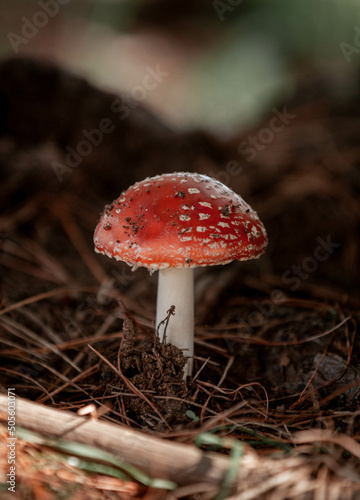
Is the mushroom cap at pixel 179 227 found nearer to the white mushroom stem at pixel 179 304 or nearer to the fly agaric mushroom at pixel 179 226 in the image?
the fly agaric mushroom at pixel 179 226

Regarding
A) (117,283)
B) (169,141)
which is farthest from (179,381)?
(169,141)

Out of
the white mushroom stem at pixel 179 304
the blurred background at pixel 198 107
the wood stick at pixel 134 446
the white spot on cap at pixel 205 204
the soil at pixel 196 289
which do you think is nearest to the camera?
the wood stick at pixel 134 446

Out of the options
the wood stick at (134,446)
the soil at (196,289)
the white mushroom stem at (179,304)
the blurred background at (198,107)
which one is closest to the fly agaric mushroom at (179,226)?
the white mushroom stem at (179,304)

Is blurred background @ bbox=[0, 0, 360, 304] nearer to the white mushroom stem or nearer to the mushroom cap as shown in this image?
the white mushroom stem

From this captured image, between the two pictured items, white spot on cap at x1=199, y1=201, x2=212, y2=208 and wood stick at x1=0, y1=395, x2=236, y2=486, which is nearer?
wood stick at x1=0, y1=395, x2=236, y2=486

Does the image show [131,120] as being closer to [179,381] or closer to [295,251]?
[295,251]

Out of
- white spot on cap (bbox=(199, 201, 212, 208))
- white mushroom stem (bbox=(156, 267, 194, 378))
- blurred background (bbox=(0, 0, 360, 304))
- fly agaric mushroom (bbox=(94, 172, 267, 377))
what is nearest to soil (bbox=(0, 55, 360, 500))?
blurred background (bbox=(0, 0, 360, 304))
